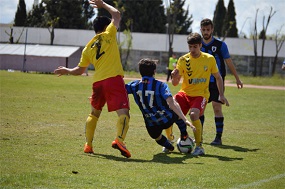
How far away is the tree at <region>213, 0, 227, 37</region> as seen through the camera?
77188 millimetres

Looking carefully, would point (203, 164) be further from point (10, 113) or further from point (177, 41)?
point (177, 41)

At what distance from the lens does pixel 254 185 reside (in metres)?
7.46

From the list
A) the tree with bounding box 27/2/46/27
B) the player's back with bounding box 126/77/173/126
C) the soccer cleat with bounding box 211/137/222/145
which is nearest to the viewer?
the player's back with bounding box 126/77/173/126

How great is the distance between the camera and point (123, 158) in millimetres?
9180

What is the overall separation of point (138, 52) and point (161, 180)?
59560mm

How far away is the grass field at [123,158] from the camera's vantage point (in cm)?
722

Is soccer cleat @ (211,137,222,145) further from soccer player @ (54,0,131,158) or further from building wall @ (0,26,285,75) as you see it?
building wall @ (0,26,285,75)

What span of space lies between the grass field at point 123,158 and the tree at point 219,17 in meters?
62.2

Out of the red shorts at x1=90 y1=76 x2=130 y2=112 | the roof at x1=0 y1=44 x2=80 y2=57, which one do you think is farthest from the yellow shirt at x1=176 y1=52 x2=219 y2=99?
the roof at x1=0 y1=44 x2=80 y2=57

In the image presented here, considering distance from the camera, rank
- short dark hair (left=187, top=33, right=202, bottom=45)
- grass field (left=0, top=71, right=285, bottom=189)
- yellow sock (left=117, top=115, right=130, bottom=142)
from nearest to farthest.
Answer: grass field (left=0, top=71, right=285, bottom=189) < yellow sock (left=117, top=115, right=130, bottom=142) < short dark hair (left=187, top=33, right=202, bottom=45)

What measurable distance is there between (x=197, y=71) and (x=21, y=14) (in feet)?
228

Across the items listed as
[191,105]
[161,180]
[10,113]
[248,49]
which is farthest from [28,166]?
[248,49]

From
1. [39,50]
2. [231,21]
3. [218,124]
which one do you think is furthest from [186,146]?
[231,21]

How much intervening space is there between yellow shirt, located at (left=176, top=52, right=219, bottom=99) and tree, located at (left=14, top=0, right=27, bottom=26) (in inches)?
2712
